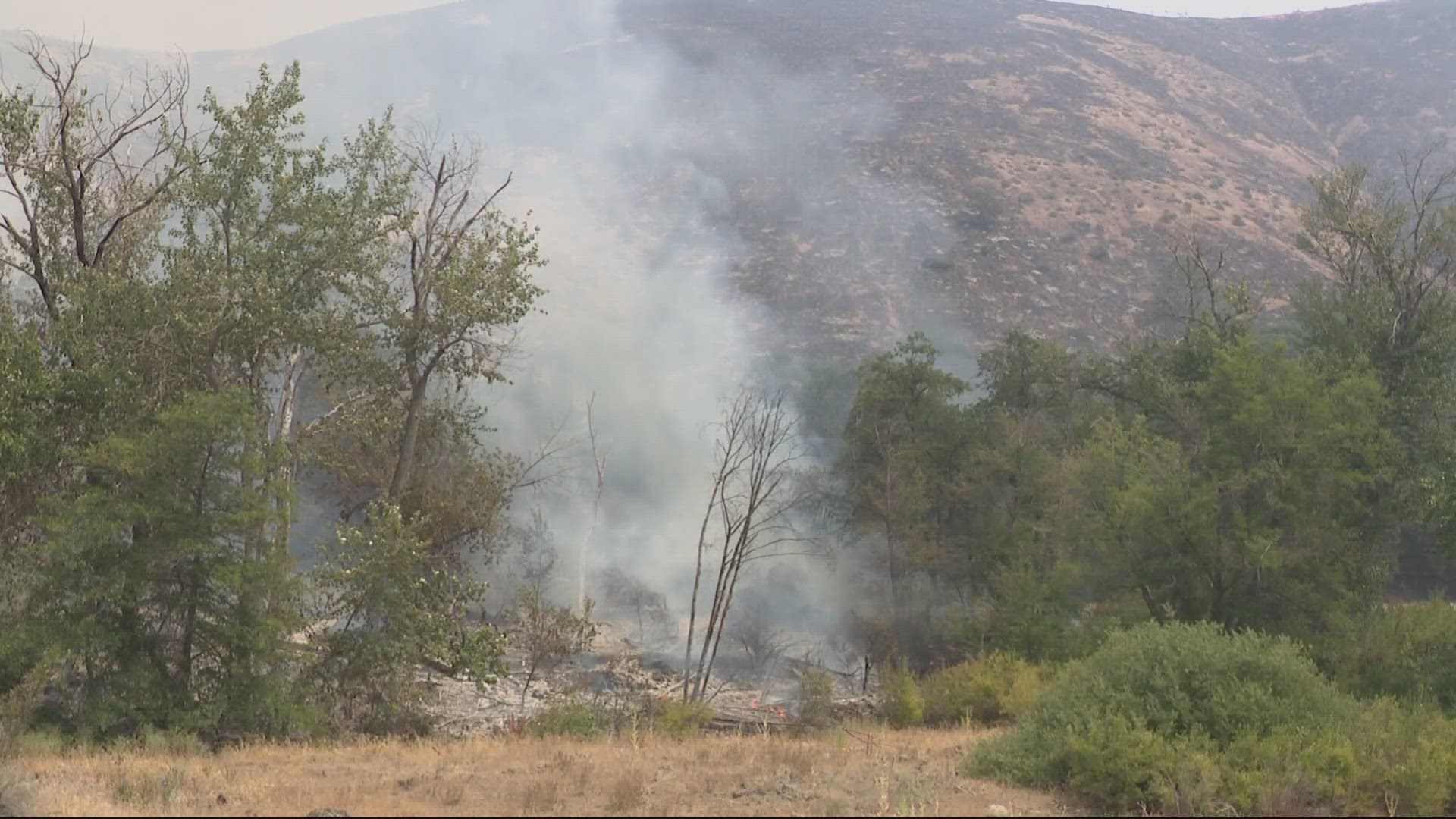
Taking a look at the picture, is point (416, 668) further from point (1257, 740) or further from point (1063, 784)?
point (1257, 740)

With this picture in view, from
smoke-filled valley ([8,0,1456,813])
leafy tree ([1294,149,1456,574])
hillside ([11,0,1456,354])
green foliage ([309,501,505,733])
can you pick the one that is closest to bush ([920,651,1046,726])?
smoke-filled valley ([8,0,1456,813])

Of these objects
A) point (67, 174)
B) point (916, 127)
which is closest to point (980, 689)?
point (67, 174)

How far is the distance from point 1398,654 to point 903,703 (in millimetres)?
7995

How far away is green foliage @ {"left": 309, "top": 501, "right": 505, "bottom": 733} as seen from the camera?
16406mm

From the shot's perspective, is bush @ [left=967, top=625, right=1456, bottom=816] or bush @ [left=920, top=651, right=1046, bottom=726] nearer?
bush @ [left=967, top=625, right=1456, bottom=816]

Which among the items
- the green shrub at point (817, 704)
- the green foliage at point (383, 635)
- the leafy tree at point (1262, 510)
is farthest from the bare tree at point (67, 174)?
the leafy tree at point (1262, 510)

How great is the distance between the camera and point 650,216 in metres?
55.9

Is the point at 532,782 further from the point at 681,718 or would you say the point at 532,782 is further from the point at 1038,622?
the point at 1038,622

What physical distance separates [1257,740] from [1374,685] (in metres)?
9.54

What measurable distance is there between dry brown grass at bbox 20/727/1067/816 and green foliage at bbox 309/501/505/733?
3.39m

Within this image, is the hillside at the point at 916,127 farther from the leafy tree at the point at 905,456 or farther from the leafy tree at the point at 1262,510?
the leafy tree at the point at 1262,510

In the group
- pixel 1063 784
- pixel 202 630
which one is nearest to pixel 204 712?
pixel 202 630

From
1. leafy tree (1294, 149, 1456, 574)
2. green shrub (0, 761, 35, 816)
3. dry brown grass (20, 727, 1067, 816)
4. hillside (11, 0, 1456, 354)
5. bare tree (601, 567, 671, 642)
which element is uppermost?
hillside (11, 0, 1456, 354)

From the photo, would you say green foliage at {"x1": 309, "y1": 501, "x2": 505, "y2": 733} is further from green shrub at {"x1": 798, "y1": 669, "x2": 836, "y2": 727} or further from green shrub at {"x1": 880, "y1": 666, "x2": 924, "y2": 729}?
green shrub at {"x1": 880, "y1": 666, "x2": 924, "y2": 729}
